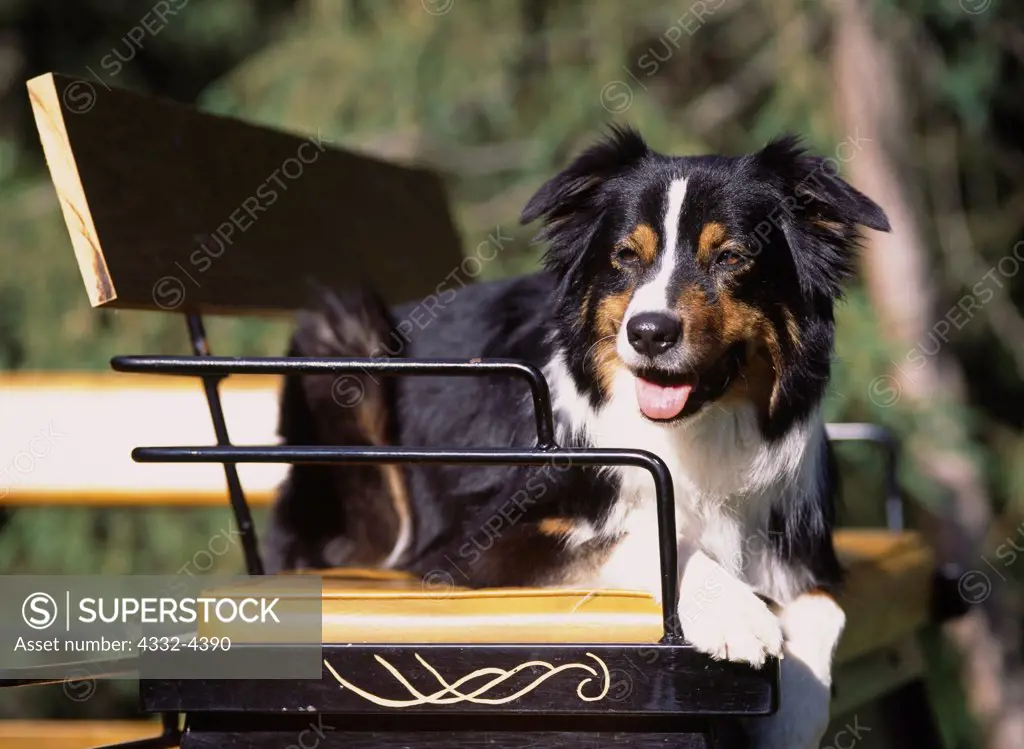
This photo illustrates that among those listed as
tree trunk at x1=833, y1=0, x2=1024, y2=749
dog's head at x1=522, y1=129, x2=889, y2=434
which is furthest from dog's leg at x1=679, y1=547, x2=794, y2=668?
tree trunk at x1=833, y1=0, x2=1024, y2=749

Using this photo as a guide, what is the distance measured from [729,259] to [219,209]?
1255 mm

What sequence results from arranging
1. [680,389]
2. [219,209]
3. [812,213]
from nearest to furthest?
1. [680,389]
2. [812,213]
3. [219,209]

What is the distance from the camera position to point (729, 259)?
2.30 metres

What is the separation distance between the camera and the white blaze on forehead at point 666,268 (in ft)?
7.14

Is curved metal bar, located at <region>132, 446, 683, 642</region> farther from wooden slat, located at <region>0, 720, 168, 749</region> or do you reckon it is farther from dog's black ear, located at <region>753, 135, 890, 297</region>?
wooden slat, located at <region>0, 720, 168, 749</region>

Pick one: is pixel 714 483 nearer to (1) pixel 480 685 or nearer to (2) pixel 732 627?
(2) pixel 732 627

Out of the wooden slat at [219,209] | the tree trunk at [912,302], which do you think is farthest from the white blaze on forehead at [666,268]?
the tree trunk at [912,302]

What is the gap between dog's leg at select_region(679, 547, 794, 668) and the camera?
6.06 feet

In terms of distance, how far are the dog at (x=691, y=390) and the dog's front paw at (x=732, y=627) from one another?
5.0 inches

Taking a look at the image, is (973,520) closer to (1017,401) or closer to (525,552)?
(1017,401)

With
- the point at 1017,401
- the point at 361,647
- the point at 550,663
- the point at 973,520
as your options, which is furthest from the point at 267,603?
the point at 1017,401

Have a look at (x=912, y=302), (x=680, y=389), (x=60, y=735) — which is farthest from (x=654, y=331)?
(x=912, y=302)

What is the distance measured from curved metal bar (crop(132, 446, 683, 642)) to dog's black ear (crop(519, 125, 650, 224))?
738 mm

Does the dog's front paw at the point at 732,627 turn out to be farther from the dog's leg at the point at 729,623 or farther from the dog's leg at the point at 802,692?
the dog's leg at the point at 802,692
